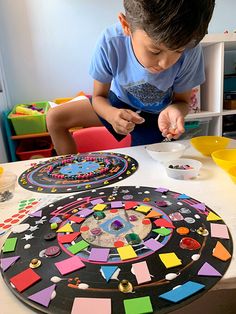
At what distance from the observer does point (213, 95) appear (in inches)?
60.7

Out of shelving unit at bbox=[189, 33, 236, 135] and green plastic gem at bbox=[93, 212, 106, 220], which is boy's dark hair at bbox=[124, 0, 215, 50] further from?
shelving unit at bbox=[189, 33, 236, 135]

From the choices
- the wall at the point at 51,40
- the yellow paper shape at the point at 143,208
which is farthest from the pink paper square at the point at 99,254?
the wall at the point at 51,40

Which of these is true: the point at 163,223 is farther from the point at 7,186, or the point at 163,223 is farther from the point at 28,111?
the point at 28,111

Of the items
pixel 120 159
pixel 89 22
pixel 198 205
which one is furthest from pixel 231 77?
pixel 198 205

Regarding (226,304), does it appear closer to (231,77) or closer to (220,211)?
(220,211)

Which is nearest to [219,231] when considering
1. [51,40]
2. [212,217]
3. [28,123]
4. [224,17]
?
[212,217]

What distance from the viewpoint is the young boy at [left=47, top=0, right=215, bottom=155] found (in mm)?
439

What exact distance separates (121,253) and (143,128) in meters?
0.70

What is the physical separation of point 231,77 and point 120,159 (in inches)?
56.1

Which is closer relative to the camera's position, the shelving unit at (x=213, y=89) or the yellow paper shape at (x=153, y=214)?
the yellow paper shape at (x=153, y=214)

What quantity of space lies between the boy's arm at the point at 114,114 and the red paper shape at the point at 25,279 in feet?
1.36

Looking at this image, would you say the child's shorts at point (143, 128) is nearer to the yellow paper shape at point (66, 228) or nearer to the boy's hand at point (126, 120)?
the boy's hand at point (126, 120)

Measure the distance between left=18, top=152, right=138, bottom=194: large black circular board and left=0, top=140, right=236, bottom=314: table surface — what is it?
0.02m

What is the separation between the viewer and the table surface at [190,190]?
271mm
